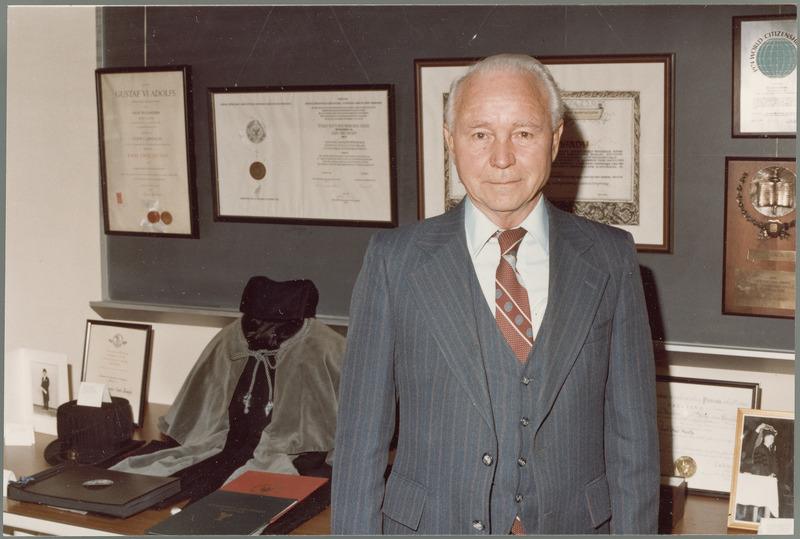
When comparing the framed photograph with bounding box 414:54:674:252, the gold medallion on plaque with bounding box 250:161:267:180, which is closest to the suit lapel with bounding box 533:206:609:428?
the framed photograph with bounding box 414:54:674:252

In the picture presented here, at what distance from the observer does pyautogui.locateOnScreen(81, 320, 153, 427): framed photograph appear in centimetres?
278

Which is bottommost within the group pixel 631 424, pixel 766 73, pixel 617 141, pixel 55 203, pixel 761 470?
pixel 761 470

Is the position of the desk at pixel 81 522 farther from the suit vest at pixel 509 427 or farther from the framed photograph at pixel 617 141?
the framed photograph at pixel 617 141

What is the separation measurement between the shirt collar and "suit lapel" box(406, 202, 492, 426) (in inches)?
0.9

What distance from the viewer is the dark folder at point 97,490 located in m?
2.14

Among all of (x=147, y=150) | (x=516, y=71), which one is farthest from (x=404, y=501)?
(x=147, y=150)

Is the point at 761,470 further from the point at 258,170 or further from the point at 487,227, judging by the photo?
the point at 258,170

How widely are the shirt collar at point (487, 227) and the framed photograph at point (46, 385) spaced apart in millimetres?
1785

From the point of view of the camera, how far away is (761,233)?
7.02 ft

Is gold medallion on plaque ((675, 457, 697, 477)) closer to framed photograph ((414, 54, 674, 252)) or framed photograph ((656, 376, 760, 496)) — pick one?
framed photograph ((656, 376, 760, 496))

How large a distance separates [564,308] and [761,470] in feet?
3.06

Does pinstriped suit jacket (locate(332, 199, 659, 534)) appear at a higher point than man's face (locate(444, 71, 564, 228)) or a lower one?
lower

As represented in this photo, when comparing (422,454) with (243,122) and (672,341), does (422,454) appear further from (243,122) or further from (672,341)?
(243,122)

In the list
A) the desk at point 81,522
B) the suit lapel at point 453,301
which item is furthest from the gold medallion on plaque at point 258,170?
the suit lapel at point 453,301
